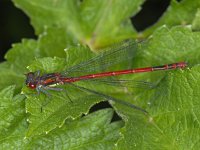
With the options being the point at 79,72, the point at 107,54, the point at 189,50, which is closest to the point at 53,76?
the point at 79,72

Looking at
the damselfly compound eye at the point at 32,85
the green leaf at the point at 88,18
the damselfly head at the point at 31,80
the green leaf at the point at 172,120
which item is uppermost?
the green leaf at the point at 88,18

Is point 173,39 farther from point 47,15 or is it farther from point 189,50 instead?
point 47,15

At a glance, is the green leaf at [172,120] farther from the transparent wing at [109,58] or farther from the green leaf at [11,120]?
the green leaf at [11,120]

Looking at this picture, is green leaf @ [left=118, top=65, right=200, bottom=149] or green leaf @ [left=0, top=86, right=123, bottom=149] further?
green leaf @ [left=0, top=86, right=123, bottom=149]

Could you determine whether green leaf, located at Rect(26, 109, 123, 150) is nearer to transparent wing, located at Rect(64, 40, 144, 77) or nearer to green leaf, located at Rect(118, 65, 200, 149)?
green leaf, located at Rect(118, 65, 200, 149)

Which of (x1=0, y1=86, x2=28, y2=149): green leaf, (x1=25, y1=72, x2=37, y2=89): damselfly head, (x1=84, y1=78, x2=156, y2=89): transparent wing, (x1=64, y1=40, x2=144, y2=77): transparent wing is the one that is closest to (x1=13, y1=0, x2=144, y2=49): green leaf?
(x1=64, y1=40, x2=144, y2=77): transparent wing

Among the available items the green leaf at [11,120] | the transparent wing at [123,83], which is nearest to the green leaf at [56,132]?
the green leaf at [11,120]

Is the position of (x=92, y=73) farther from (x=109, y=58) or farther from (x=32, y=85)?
(x=32, y=85)

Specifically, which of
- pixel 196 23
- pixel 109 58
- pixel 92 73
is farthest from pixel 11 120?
pixel 196 23
